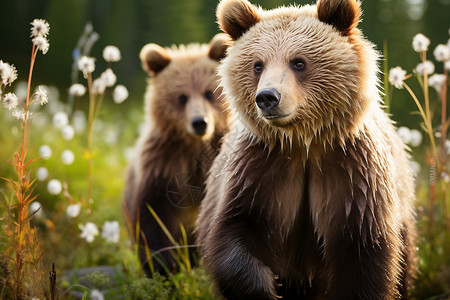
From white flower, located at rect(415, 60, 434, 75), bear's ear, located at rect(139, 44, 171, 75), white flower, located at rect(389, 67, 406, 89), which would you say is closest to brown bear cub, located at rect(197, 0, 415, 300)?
white flower, located at rect(389, 67, 406, 89)

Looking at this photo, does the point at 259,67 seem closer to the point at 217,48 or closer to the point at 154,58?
the point at 217,48

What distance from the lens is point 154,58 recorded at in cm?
530

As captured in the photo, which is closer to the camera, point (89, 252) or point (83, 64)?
point (83, 64)

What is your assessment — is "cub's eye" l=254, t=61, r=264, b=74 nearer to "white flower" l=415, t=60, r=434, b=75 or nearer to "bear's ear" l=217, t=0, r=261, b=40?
"bear's ear" l=217, t=0, r=261, b=40

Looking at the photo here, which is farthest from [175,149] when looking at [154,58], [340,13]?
[340,13]

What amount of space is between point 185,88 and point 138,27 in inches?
523

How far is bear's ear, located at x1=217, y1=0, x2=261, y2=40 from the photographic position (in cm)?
337

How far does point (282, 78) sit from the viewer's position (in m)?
3.01

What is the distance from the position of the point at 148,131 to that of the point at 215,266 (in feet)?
7.40

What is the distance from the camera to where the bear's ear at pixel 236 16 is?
3.37 metres

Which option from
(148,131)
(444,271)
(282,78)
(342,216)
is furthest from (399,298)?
(148,131)

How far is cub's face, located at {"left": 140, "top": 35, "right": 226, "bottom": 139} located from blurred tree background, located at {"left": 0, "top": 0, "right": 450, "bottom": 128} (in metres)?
6.82

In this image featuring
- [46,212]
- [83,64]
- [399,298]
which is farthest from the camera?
[46,212]

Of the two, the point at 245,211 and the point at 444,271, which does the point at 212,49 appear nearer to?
the point at 245,211
